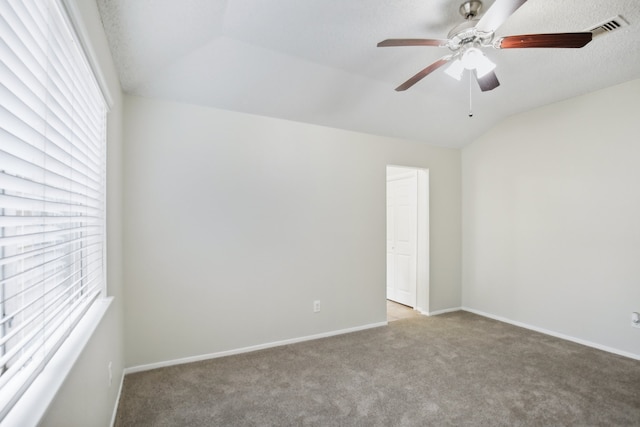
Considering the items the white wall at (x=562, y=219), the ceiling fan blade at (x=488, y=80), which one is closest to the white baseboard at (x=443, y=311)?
the white wall at (x=562, y=219)

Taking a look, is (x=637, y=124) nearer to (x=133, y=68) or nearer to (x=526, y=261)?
(x=526, y=261)

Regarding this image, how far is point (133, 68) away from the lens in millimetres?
2229

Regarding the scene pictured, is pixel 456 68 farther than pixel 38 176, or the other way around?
pixel 456 68

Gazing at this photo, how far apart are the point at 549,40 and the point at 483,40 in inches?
13.2

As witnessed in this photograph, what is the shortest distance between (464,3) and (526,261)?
10.3 feet

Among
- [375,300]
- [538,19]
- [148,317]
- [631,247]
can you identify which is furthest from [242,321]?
[631,247]

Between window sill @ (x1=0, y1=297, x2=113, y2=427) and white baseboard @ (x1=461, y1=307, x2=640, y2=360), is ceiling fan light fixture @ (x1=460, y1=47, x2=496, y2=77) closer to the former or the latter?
window sill @ (x1=0, y1=297, x2=113, y2=427)

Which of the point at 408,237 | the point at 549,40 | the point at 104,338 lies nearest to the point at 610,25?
the point at 549,40

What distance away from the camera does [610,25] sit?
2117 mm

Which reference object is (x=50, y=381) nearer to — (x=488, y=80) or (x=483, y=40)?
(x=483, y=40)

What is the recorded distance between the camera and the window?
0.75m

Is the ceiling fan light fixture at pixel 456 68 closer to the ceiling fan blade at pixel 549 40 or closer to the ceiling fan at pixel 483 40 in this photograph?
the ceiling fan at pixel 483 40

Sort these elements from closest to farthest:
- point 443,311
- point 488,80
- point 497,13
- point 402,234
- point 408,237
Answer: point 497,13
point 488,80
point 443,311
point 408,237
point 402,234

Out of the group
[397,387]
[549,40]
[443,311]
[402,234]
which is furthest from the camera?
[402,234]
